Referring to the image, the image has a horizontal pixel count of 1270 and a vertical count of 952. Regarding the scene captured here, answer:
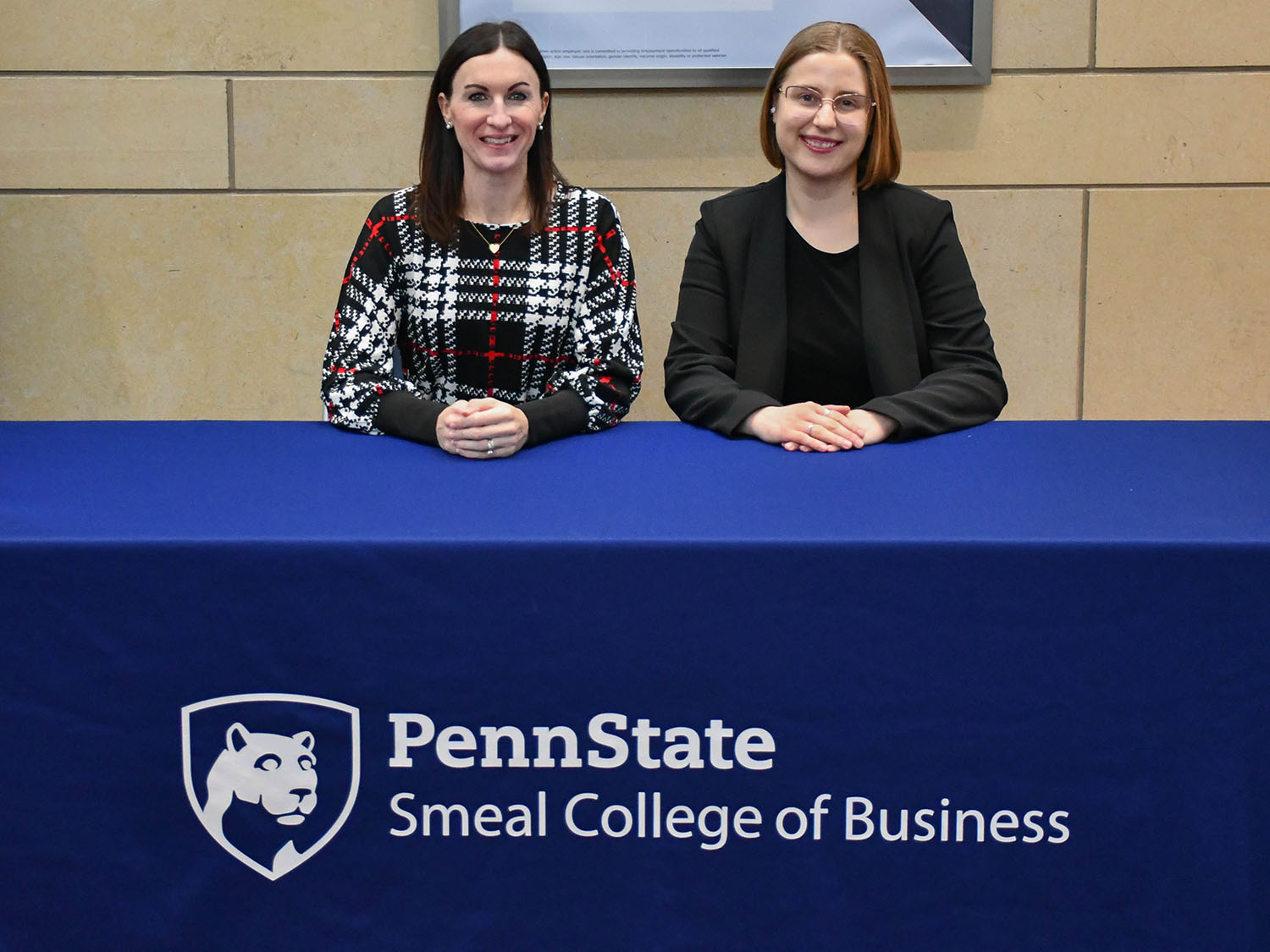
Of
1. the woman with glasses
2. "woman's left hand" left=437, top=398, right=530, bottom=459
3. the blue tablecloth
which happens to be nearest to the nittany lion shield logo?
the blue tablecloth

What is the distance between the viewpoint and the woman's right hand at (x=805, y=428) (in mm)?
1626

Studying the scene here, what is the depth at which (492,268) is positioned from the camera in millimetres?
2006

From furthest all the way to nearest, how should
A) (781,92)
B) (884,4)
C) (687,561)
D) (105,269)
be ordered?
1. (105,269)
2. (884,4)
3. (781,92)
4. (687,561)

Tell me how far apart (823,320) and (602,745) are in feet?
3.54

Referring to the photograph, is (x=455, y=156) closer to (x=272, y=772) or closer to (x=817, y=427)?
(x=817, y=427)

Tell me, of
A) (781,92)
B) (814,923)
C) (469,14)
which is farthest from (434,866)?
(469,14)

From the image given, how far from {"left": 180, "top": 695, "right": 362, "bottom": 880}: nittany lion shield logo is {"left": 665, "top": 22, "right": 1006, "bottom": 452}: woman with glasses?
0.87 m

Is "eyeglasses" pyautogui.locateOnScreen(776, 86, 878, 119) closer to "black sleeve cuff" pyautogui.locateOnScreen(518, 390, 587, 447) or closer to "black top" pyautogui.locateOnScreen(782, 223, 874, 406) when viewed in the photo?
"black top" pyautogui.locateOnScreen(782, 223, 874, 406)

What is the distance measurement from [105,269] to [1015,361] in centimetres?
233

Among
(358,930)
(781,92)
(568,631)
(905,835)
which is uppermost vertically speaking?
(781,92)

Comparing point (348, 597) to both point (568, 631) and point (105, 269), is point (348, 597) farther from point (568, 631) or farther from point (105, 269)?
point (105, 269)

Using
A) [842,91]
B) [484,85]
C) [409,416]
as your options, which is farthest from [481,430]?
[842,91]

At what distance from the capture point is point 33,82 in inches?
116

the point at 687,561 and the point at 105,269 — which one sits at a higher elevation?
the point at 105,269
